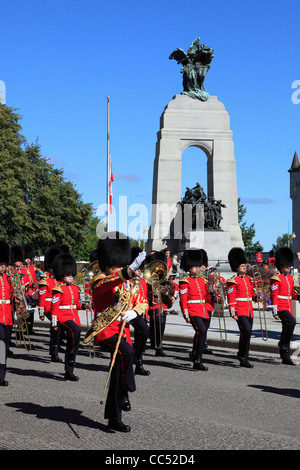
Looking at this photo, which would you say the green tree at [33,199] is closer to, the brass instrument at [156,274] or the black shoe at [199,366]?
the brass instrument at [156,274]

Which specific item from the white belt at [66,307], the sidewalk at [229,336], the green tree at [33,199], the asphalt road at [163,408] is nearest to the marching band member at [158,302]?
the sidewalk at [229,336]

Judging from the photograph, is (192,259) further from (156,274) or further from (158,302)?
(158,302)

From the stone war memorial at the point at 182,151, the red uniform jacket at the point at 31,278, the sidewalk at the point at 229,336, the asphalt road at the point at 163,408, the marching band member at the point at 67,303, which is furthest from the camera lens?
the stone war memorial at the point at 182,151

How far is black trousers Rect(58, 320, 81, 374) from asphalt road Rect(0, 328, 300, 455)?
0.97ft

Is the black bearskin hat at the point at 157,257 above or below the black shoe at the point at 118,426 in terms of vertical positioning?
above

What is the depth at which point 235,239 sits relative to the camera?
138ft

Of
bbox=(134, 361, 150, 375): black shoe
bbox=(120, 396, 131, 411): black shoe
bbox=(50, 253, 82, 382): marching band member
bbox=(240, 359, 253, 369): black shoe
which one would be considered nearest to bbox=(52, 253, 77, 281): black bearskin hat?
bbox=(50, 253, 82, 382): marching band member

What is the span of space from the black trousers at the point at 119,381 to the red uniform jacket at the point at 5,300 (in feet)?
11.4

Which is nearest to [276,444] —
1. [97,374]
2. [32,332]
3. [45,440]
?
[45,440]

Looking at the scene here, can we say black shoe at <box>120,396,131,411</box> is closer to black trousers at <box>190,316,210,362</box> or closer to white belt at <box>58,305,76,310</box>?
white belt at <box>58,305,76,310</box>

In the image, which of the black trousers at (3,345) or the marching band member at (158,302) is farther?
the marching band member at (158,302)

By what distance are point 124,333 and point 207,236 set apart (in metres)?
31.6

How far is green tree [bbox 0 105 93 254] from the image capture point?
44062 mm

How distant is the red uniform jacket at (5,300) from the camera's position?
10312 millimetres
